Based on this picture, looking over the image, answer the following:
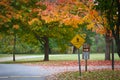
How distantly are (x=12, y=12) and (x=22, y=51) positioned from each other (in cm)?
4445

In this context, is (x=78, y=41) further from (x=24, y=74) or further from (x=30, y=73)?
(x=30, y=73)

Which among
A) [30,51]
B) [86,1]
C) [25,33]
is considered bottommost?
[30,51]

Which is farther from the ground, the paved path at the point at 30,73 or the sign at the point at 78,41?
the sign at the point at 78,41

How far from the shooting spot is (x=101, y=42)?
6912 centimetres

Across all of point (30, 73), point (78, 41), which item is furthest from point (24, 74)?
point (78, 41)

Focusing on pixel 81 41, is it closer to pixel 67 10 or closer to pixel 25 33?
pixel 67 10

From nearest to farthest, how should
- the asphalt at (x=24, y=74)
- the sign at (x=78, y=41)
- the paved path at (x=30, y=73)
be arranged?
the sign at (x=78, y=41)
the asphalt at (x=24, y=74)
the paved path at (x=30, y=73)

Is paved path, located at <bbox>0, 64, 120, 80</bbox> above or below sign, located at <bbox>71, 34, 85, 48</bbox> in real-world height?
below

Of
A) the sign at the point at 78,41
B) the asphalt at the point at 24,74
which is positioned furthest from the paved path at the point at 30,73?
the sign at the point at 78,41

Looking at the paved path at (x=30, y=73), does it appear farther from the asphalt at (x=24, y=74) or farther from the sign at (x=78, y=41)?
the sign at (x=78, y=41)

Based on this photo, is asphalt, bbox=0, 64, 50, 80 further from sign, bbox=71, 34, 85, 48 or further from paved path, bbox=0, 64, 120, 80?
sign, bbox=71, 34, 85, 48

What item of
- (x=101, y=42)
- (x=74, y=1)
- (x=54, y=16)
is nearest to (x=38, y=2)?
(x=54, y=16)

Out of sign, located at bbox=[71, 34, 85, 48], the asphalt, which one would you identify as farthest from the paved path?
sign, located at bbox=[71, 34, 85, 48]

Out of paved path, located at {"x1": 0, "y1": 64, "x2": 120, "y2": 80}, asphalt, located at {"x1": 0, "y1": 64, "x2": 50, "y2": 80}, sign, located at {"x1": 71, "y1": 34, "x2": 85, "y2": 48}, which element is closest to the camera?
sign, located at {"x1": 71, "y1": 34, "x2": 85, "y2": 48}
